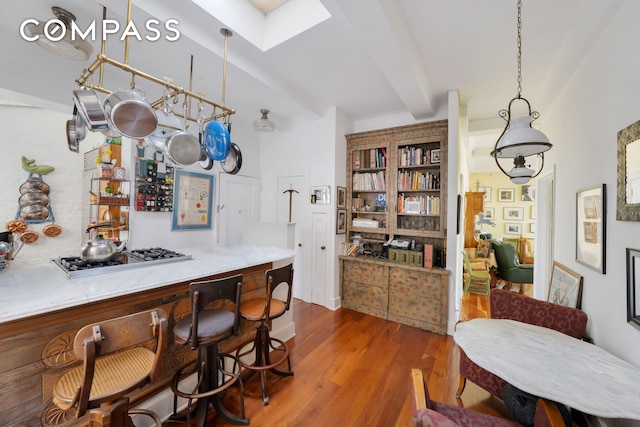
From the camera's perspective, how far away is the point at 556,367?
125 cm

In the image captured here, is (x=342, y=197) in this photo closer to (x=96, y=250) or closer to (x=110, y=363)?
(x=96, y=250)

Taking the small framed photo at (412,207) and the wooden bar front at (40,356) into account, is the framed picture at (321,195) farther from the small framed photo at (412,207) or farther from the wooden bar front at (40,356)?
the wooden bar front at (40,356)

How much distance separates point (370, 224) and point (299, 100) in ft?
6.55

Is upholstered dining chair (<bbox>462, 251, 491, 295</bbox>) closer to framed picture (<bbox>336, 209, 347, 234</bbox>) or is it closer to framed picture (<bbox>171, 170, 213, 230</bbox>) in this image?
framed picture (<bbox>336, 209, 347, 234</bbox>)

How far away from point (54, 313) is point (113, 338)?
21.1 inches

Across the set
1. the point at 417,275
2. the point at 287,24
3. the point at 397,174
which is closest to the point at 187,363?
the point at 417,275

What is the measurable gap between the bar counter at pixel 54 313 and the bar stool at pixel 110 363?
9.7 inches

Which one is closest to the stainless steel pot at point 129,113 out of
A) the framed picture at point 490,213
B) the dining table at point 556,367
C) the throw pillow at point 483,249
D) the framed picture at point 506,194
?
the dining table at point 556,367

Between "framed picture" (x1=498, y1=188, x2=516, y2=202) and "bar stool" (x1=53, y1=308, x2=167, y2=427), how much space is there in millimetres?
8098

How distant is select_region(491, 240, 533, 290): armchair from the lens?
4.64m

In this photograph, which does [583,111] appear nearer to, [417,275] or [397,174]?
[397,174]

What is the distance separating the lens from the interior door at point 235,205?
388cm

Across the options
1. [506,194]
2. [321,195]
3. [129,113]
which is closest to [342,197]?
[321,195]

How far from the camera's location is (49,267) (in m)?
1.70
